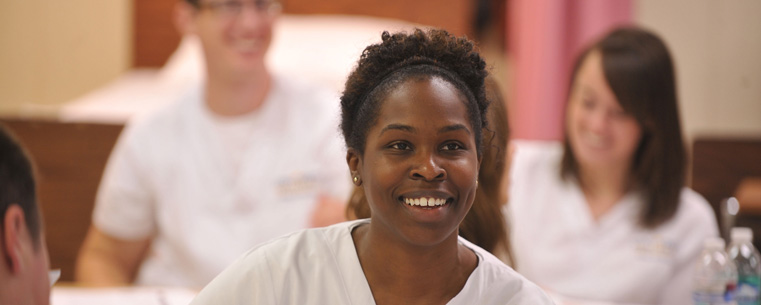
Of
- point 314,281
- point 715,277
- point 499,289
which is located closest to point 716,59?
point 715,277

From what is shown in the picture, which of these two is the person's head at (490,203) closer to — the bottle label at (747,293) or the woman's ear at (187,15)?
the bottle label at (747,293)

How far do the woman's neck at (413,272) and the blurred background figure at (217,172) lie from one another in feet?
3.32

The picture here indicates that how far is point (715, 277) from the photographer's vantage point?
1915mm

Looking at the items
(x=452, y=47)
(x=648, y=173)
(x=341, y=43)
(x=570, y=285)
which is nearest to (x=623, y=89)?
(x=648, y=173)

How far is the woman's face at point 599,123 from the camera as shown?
2283mm

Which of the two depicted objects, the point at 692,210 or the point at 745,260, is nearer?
the point at 745,260

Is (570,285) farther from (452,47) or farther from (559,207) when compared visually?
(452,47)

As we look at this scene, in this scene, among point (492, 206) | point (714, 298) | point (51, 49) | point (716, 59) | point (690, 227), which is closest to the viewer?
point (492, 206)

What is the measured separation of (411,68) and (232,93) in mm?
1337

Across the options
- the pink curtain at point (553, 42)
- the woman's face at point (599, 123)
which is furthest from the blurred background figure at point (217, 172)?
A: the pink curtain at point (553, 42)

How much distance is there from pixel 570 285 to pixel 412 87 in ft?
4.59

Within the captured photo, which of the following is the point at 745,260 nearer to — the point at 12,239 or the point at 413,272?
the point at 413,272

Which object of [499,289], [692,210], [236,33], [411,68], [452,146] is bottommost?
[692,210]

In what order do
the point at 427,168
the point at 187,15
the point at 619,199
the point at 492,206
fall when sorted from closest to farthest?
the point at 427,168 → the point at 492,206 → the point at 619,199 → the point at 187,15
